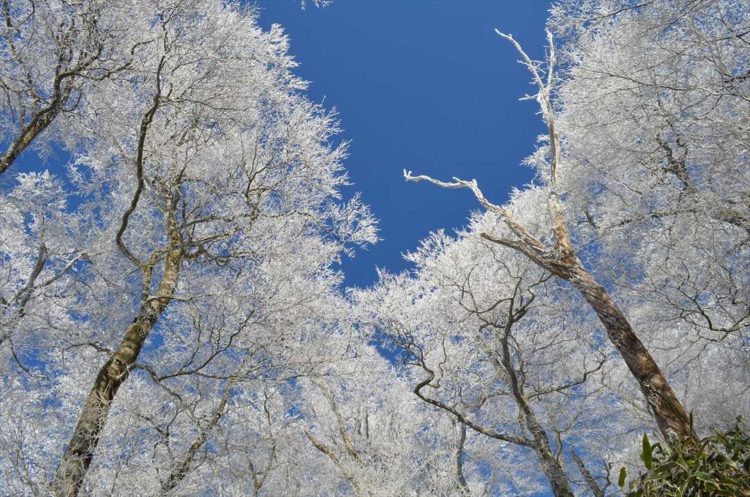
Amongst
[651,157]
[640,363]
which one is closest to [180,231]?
[640,363]

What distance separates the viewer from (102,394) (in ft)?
18.8

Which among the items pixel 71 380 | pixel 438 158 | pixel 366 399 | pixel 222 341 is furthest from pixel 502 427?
pixel 438 158

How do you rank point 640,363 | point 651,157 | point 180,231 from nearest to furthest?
1. point 640,363
2. point 651,157
3. point 180,231

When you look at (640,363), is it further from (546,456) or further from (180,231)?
(180,231)

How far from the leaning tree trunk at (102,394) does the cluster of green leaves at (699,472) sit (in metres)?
4.84

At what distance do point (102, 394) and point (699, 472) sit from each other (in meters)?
5.81

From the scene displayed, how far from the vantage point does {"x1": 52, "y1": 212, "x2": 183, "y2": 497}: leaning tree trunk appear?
4.94 m

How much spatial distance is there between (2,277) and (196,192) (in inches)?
121

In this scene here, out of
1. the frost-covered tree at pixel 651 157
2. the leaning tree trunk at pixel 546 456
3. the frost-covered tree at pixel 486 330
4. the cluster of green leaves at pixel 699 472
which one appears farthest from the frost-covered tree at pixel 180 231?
the cluster of green leaves at pixel 699 472

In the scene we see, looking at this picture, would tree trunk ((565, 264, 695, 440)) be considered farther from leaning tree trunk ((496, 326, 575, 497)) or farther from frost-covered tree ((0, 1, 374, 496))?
frost-covered tree ((0, 1, 374, 496))

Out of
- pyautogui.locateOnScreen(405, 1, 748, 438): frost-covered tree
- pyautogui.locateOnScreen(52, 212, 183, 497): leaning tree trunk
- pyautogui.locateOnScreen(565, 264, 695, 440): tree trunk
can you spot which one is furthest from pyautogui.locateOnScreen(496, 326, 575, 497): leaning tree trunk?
pyautogui.locateOnScreen(52, 212, 183, 497): leaning tree trunk

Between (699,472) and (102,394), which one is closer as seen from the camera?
(699,472)

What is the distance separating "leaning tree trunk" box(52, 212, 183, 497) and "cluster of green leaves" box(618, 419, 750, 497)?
4844 millimetres

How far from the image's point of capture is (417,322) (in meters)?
13.2
